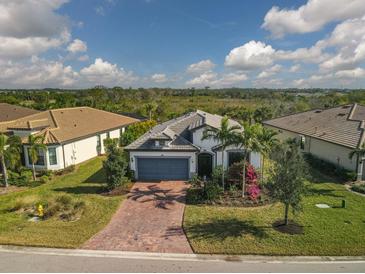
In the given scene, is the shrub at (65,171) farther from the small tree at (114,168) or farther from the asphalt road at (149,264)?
the asphalt road at (149,264)

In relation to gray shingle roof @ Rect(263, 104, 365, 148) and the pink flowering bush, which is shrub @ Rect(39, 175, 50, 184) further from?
gray shingle roof @ Rect(263, 104, 365, 148)

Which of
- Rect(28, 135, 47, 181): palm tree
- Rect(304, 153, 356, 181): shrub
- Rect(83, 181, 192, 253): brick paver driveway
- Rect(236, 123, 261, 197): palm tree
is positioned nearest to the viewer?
Rect(83, 181, 192, 253): brick paver driveway

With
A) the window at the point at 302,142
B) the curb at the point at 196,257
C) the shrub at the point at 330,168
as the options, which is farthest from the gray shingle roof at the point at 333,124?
the curb at the point at 196,257

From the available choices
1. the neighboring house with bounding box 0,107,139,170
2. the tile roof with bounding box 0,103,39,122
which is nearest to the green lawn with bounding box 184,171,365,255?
the neighboring house with bounding box 0,107,139,170

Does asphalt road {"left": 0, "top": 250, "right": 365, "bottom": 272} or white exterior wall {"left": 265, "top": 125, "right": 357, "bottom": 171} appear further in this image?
white exterior wall {"left": 265, "top": 125, "right": 357, "bottom": 171}

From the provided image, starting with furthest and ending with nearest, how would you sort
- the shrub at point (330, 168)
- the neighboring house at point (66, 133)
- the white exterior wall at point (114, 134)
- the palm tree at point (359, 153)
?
the white exterior wall at point (114, 134), the neighboring house at point (66, 133), the shrub at point (330, 168), the palm tree at point (359, 153)

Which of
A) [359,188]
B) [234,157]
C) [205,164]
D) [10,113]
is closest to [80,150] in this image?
[205,164]

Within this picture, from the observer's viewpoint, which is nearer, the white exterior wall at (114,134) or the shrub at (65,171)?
the shrub at (65,171)

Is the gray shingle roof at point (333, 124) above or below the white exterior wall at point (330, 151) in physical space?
above
